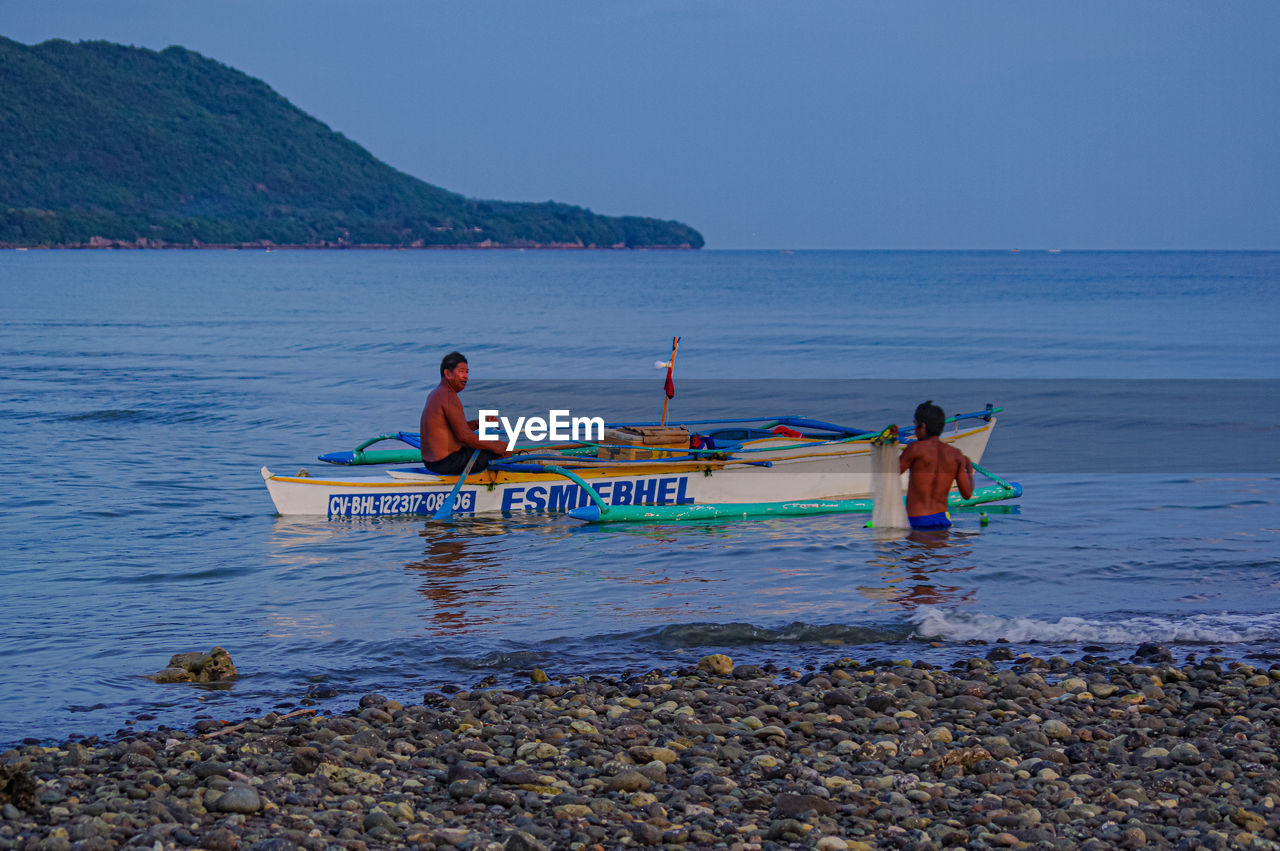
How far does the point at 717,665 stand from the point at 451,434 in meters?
6.28

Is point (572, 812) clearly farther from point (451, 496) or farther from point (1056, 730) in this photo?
point (451, 496)

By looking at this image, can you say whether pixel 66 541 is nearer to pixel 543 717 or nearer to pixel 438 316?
pixel 543 717

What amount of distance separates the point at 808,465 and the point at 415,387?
17463mm

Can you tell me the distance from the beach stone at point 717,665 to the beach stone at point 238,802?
3350mm

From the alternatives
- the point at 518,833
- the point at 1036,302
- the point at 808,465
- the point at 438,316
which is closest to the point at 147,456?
the point at 808,465

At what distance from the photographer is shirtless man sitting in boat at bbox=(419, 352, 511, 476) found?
1344 cm

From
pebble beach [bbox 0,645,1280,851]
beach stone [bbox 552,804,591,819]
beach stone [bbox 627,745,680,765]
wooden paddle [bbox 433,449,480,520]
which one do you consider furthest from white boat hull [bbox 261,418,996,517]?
beach stone [bbox 552,804,591,819]

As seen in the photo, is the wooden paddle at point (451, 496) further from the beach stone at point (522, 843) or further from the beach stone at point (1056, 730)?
the beach stone at point (522, 843)

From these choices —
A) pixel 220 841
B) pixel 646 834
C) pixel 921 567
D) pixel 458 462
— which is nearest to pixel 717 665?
pixel 646 834

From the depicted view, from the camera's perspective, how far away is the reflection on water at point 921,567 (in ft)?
34.5

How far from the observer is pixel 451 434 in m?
13.8

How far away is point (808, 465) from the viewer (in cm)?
1395

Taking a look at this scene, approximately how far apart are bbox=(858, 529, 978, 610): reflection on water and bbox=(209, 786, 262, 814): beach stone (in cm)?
585

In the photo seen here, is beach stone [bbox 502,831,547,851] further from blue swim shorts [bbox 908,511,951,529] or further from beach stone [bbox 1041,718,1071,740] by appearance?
blue swim shorts [bbox 908,511,951,529]
